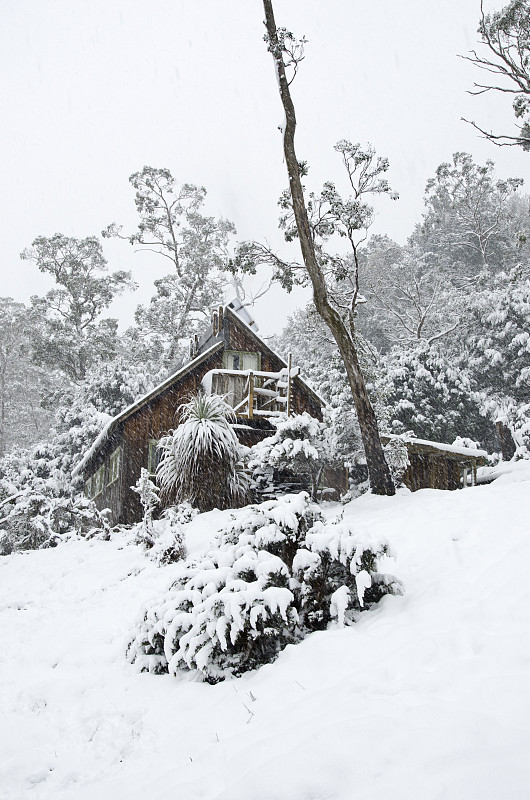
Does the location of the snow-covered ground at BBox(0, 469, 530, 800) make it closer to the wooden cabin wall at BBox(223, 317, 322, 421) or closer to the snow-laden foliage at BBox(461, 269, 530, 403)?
the wooden cabin wall at BBox(223, 317, 322, 421)

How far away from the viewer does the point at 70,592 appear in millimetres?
7324

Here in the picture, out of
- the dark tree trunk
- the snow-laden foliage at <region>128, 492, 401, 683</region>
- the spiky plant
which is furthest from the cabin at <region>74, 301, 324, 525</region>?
the snow-laden foliage at <region>128, 492, 401, 683</region>

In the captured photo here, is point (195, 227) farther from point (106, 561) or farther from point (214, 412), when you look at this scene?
point (106, 561)

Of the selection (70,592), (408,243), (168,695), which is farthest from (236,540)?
(408,243)

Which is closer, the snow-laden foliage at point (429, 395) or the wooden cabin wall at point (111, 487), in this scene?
the wooden cabin wall at point (111, 487)

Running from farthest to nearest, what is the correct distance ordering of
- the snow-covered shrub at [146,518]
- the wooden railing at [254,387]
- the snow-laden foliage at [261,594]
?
the wooden railing at [254,387] → the snow-covered shrub at [146,518] → the snow-laden foliage at [261,594]

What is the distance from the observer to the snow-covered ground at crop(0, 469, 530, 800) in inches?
87.5

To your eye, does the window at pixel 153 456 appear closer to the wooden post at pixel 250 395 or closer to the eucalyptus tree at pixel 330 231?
the wooden post at pixel 250 395

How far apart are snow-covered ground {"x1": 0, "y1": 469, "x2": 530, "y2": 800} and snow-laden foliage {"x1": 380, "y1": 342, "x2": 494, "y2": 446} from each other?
1671cm

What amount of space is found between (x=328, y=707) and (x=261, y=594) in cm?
113

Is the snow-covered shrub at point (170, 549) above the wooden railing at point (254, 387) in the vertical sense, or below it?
below

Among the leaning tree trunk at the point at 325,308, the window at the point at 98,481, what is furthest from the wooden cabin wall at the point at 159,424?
the leaning tree trunk at the point at 325,308

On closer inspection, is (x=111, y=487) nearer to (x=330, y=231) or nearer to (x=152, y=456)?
(x=152, y=456)

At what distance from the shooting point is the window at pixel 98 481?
1988 centimetres
